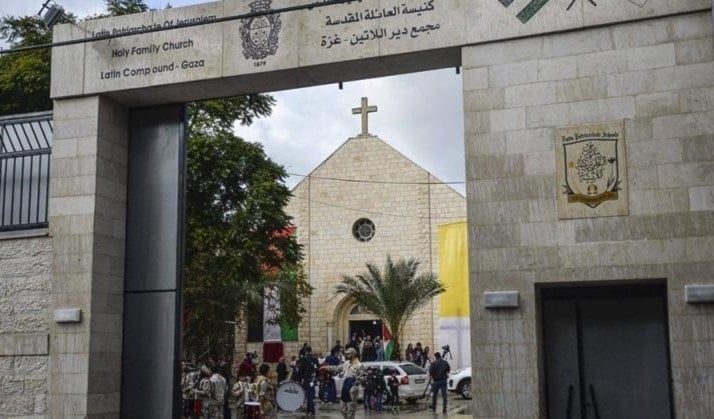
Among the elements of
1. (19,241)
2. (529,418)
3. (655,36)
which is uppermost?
(655,36)

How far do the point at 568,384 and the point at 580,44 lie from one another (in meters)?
4.34

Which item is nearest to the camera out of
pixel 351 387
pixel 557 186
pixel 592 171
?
pixel 592 171

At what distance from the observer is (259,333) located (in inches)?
1631

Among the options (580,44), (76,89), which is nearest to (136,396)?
(76,89)

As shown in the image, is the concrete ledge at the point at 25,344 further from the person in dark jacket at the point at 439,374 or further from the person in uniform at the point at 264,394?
the person in dark jacket at the point at 439,374

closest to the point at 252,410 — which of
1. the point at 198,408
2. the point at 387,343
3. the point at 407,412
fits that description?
the point at 198,408

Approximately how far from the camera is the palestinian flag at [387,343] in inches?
1381

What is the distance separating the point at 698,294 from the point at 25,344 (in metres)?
9.40

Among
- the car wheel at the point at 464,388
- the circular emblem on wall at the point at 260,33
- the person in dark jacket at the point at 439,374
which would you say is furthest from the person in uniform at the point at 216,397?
the car wheel at the point at 464,388

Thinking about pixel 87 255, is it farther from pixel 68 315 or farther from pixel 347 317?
pixel 347 317

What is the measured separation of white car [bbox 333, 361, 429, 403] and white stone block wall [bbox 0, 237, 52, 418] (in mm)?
12942

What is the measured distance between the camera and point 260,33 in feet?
40.7

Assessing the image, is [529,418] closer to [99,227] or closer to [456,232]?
[99,227]

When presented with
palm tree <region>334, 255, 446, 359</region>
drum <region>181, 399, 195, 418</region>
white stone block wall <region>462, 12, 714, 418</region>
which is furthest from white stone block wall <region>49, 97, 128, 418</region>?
palm tree <region>334, 255, 446, 359</region>
